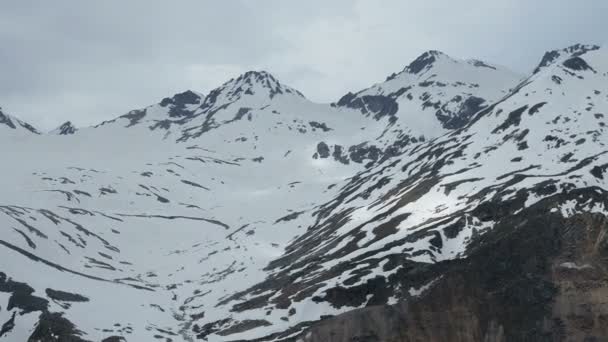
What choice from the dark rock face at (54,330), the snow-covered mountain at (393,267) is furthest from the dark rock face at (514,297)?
the dark rock face at (54,330)

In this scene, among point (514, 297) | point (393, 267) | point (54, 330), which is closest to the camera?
point (514, 297)

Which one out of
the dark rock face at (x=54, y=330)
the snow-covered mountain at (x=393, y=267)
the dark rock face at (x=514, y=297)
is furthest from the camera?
the dark rock face at (x=54, y=330)

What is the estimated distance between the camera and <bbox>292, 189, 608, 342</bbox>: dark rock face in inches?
3861

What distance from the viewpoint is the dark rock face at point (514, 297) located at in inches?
3861

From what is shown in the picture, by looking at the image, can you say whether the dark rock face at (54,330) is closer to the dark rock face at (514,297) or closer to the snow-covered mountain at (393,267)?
the snow-covered mountain at (393,267)

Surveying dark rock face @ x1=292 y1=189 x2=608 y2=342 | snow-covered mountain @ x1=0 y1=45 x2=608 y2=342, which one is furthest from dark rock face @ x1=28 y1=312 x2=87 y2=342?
dark rock face @ x1=292 y1=189 x2=608 y2=342

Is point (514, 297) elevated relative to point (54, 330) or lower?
lower

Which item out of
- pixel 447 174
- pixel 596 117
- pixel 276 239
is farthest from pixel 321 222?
pixel 596 117

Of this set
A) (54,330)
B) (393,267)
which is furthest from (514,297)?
(54,330)

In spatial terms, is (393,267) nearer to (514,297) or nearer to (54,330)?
(514,297)

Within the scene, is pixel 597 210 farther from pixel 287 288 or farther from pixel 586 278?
pixel 287 288

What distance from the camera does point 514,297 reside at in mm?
102750

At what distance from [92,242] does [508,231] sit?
11036 cm

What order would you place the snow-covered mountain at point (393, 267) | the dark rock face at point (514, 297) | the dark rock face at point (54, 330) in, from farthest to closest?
1. the dark rock face at point (54, 330)
2. the snow-covered mountain at point (393, 267)
3. the dark rock face at point (514, 297)
